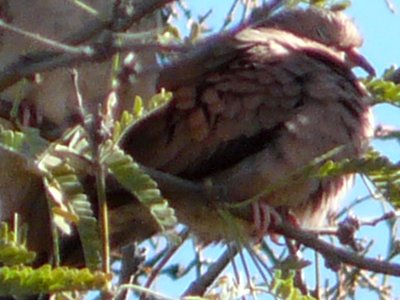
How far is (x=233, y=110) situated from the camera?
13.5 feet

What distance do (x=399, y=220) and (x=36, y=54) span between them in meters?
1.71

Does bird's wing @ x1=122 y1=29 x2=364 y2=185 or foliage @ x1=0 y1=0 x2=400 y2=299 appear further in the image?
bird's wing @ x1=122 y1=29 x2=364 y2=185

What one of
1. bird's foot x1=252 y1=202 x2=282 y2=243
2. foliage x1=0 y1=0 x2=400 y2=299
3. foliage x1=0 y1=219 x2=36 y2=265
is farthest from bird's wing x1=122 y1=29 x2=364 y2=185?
foliage x1=0 y1=219 x2=36 y2=265

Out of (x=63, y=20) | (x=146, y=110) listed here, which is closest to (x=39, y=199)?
(x=63, y=20)

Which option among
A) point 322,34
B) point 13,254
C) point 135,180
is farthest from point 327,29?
point 13,254

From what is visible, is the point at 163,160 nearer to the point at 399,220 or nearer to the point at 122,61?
the point at 399,220

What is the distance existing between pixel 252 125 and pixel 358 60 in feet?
3.74

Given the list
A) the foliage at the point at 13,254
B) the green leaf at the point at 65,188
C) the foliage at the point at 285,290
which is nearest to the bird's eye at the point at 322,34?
the foliage at the point at 285,290

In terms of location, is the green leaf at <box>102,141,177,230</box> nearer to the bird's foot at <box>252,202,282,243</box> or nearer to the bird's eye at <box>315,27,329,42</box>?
the bird's foot at <box>252,202,282,243</box>

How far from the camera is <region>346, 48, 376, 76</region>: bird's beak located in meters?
5.01

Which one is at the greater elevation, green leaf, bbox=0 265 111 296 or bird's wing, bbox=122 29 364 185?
bird's wing, bbox=122 29 364 185

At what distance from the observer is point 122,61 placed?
2.82 metres

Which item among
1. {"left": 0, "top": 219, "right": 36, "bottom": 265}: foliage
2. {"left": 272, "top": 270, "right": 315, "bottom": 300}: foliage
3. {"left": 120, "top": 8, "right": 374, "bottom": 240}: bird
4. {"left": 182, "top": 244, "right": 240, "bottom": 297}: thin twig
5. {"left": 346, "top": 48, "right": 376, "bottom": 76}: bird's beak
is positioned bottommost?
{"left": 272, "top": 270, "right": 315, "bottom": 300}: foliage

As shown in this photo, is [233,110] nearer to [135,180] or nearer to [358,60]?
[358,60]
